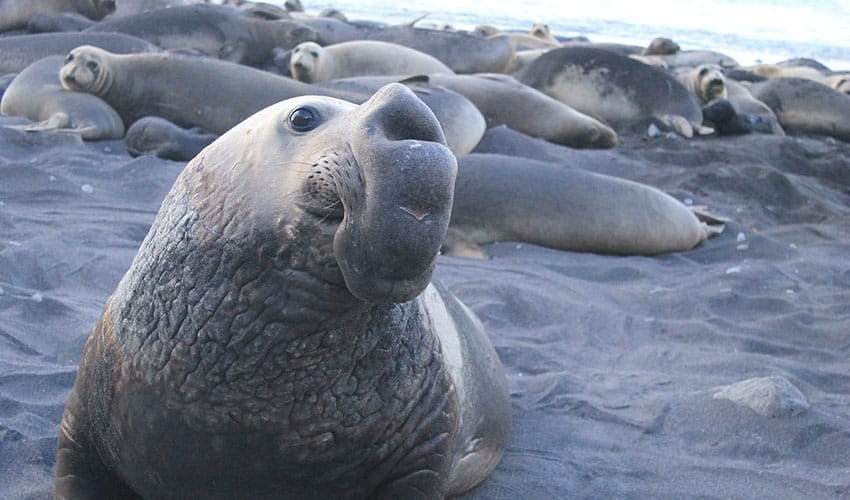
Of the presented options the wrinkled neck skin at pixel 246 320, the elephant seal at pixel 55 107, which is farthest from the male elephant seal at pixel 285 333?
the elephant seal at pixel 55 107

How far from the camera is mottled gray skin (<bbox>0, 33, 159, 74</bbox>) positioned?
28.7ft

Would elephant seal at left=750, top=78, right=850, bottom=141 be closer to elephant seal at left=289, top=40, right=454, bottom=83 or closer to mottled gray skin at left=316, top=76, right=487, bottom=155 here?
elephant seal at left=289, top=40, right=454, bottom=83

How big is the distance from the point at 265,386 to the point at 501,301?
2657 mm

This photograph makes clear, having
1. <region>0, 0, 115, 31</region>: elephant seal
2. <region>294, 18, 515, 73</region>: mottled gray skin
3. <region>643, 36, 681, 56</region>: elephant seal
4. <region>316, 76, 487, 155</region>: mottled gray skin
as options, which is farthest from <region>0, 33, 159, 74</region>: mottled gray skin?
<region>643, 36, 681, 56</region>: elephant seal

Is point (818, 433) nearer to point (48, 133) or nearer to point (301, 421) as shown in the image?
point (301, 421)

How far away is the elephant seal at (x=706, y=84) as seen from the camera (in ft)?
35.4

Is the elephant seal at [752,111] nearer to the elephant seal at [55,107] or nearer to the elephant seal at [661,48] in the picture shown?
the elephant seal at [661,48]

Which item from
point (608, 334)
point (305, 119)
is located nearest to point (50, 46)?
point (608, 334)

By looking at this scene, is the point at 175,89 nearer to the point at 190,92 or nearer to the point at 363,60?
the point at 190,92

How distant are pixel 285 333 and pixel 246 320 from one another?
0.08 m

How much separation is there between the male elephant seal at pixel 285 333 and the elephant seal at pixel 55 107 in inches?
184

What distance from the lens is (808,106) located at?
10734 mm

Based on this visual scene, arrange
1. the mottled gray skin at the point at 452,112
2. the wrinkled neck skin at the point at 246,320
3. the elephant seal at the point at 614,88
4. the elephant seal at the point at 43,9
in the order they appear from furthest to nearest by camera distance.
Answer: the elephant seal at the point at 43,9 → the elephant seal at the point at 614,88 → the mottled gray skin at the point at 452,112 → the wrinkled neck skin at the point at 246,320

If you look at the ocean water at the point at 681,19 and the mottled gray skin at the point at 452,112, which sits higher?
the mottled gray skin at the point at 452,112
